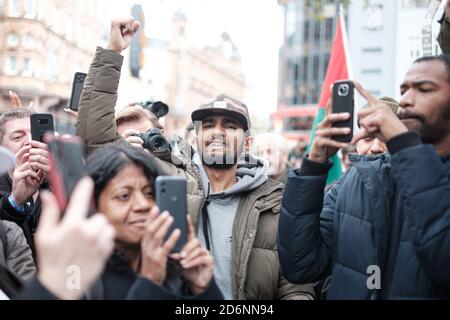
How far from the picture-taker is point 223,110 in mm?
3061

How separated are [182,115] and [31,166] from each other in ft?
188

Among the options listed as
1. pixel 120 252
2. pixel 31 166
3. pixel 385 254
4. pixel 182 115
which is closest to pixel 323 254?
pixel 385 254

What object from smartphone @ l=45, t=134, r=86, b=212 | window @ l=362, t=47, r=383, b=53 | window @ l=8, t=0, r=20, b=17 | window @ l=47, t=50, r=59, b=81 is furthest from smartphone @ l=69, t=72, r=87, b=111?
window @ l=362, t=47, r=383, b=53

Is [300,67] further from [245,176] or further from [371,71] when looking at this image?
[245,176]

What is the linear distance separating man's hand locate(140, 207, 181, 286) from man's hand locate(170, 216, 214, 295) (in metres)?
0.06

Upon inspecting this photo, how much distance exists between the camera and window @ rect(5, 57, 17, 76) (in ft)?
82.0

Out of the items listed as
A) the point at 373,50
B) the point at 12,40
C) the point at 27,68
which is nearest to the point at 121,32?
the point at 27,68

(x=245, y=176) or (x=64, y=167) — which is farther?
(x=245, y=176)

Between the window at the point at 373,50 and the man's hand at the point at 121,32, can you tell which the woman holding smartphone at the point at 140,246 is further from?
the window at the point at 373,50

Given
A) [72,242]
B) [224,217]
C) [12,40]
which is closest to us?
[72,242]

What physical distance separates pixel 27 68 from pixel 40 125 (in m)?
23.4

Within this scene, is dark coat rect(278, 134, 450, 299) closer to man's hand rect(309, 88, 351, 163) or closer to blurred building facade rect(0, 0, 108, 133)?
man's hand rect(309, 88, 351, 163)

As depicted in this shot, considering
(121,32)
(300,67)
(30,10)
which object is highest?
(300,67)
